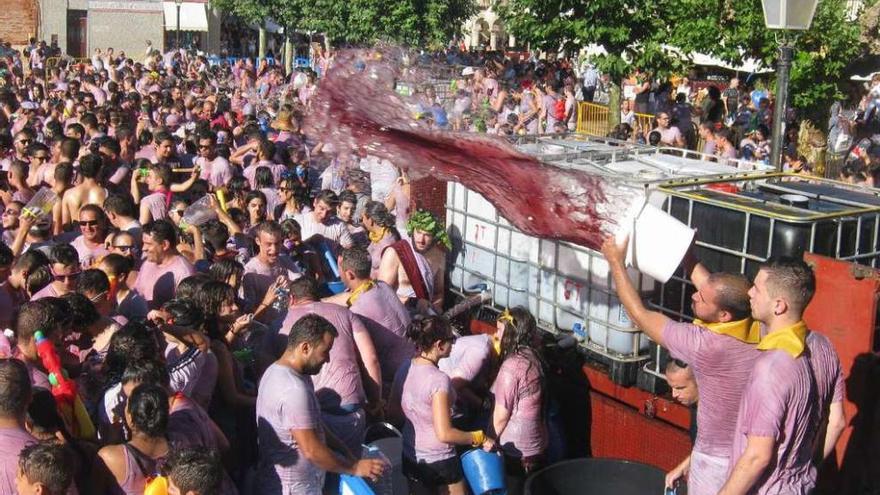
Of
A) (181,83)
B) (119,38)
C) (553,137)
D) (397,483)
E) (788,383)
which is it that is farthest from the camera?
(119,38)

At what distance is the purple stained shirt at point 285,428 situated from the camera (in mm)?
4973

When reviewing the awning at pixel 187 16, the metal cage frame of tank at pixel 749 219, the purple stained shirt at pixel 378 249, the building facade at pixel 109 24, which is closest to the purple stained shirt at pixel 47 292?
the purple stained shirt at pixel 378 249

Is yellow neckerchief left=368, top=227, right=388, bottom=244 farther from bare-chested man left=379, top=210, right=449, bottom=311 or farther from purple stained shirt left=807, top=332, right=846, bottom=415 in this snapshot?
purple stained shirt left=807, top=332, right=846, bottom=415

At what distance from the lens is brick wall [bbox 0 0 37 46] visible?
164 feet

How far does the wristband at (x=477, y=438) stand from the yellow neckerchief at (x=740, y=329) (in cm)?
144

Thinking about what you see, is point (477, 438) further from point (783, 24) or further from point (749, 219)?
point (783, 24)

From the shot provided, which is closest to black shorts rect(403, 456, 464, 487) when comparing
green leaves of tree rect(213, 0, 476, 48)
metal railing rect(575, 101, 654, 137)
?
metal railing rect(575, 101, 654, 137)

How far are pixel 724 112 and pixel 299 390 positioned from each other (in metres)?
16.3

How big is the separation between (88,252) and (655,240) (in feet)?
15.2

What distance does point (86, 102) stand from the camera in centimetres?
1638

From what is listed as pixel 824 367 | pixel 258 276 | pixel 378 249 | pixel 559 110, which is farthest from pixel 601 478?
pixel 559 110

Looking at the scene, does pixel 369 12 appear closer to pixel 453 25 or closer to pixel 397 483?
Result: pixel 453 25

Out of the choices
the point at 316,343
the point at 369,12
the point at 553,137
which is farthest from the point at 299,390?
the point at 369,12

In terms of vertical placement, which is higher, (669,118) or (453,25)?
(453,25)
